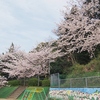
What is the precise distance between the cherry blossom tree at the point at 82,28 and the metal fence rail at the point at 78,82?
491cm

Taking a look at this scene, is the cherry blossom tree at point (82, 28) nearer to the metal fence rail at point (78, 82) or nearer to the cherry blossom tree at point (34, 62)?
the cherry blossom tree at point (34, 62)

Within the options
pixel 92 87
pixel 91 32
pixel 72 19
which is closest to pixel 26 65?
pixel 72 19

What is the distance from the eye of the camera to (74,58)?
30031 mm

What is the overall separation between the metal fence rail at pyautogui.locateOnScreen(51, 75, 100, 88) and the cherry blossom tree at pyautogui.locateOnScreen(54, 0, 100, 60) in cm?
491

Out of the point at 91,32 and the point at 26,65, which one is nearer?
the point at 91,32

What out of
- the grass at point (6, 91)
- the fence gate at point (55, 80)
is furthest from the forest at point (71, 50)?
the grass at point (6, 91)

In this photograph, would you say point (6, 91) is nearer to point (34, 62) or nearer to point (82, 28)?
point (34, 62)

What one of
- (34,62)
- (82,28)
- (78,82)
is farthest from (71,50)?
(34,62)

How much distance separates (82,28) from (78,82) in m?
8.10

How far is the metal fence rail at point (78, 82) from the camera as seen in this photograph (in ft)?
56.2

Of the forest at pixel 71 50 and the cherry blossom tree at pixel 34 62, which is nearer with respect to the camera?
the forest at pixel 71 50

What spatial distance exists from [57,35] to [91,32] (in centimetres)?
680

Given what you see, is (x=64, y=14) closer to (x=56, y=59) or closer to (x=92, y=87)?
(x=56, y=59)

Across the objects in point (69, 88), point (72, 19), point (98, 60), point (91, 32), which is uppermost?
point (72, 19)
